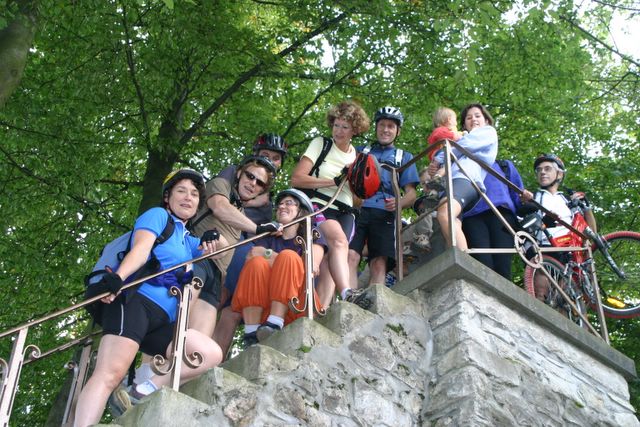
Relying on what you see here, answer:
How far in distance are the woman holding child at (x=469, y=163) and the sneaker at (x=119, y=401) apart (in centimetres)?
281

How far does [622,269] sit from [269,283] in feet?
13.6

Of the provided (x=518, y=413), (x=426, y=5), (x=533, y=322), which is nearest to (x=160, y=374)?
(x=518, y=413)

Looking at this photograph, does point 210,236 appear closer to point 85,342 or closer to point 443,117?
point 85,342

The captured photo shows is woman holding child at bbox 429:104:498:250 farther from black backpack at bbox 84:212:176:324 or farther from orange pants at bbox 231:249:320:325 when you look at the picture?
black backpack at bbox 84:212:176:324

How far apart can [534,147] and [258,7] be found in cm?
426

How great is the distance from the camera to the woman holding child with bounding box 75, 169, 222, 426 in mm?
5113

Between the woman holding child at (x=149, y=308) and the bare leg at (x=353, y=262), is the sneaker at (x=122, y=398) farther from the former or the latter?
the bare leg at (x=353, y=262)

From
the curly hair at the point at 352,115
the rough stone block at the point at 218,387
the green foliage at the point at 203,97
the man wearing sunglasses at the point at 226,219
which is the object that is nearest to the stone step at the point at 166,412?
the rough stone block at the point at 218,387

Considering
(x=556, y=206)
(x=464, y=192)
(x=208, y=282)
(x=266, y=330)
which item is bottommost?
(x=266, y=330)

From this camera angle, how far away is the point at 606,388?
285 inches

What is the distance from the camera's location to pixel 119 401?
521 centimetres

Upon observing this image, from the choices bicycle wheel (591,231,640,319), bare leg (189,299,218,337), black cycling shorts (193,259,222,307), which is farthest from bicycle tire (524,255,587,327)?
bare leg (189,299,218,337)

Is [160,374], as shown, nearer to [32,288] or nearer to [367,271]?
[367,271]

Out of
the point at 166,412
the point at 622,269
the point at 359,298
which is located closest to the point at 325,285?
the point at 359,298
